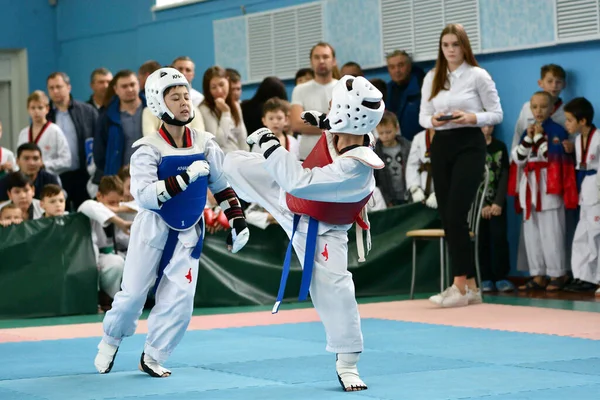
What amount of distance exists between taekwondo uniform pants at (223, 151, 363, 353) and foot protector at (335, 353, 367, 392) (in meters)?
0.05

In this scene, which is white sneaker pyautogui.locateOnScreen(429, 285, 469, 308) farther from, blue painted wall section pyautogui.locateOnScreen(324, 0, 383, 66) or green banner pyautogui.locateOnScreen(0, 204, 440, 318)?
blue painted wall section pyautogui.locateOnScreen(324, 0, 383, 66)

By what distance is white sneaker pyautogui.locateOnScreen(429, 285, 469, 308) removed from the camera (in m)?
8.30

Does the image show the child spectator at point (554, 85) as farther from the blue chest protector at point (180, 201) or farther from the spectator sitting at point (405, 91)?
the blue chest protector at point (180, 201)

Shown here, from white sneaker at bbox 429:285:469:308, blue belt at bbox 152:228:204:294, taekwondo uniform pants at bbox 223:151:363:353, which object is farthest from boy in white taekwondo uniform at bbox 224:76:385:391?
white sneaker at bbox 429:285:469:308

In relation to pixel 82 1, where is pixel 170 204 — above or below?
below

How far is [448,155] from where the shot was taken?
26.8 ft

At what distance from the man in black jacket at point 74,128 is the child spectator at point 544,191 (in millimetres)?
4037

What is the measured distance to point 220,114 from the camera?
9.11 metres

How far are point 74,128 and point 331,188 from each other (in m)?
5.93

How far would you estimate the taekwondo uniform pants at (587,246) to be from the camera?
29.6 ft

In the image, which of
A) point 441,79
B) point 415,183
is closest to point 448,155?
point 441,79

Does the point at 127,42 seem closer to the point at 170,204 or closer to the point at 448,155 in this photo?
the point at 448,155

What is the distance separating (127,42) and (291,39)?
10.5ft

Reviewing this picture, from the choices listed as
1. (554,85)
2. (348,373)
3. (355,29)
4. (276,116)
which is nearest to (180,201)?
(348,373)
